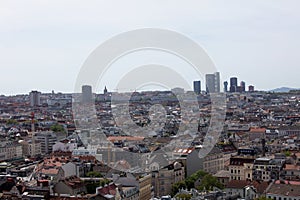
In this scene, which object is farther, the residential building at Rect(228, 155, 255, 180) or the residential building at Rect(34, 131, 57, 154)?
the residential building at Rect(34, 131, 57, 154)

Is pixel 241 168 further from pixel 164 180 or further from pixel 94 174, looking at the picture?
pixel 94 174

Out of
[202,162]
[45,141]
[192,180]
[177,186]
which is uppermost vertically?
[45,141]

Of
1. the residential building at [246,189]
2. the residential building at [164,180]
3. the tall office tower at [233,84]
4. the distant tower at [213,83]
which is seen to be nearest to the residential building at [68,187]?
the residential building at [164,180]

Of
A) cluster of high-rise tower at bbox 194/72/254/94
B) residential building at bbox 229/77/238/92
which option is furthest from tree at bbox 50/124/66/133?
residential building at bbox 229/77/238/92

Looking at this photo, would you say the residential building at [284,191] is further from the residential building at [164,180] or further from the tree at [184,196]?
the residential building at [164,180]

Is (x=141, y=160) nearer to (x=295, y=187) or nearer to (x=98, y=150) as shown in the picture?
(x=98, y=150)

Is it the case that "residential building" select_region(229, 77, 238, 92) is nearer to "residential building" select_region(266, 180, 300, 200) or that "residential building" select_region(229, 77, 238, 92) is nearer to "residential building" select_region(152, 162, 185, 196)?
"residential building" select_region(152, 162, 185, 196)

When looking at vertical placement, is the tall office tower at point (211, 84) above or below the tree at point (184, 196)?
above

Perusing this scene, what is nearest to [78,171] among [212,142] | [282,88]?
[212,142]

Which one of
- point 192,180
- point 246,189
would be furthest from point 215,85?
point 246,189

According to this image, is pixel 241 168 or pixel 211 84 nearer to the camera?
pixel 241 168

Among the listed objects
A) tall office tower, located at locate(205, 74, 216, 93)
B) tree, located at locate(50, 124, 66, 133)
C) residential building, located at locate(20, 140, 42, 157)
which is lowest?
residential building, located at locate(20, 140, 42, 157)
